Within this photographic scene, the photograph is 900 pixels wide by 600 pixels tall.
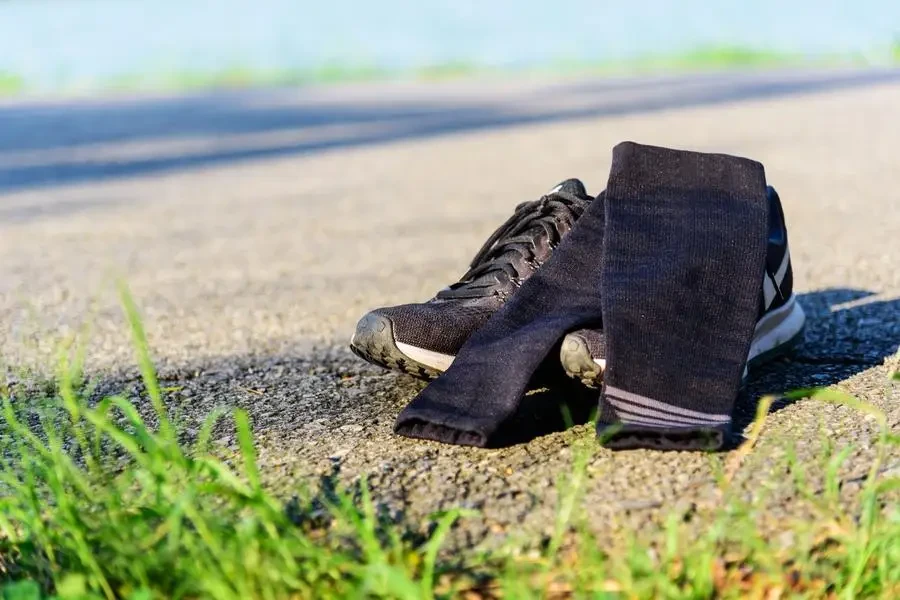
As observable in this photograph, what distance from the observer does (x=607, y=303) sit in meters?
1.66

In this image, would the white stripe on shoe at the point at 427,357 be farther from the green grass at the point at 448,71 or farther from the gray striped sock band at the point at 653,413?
the green grass at the point at 448,71

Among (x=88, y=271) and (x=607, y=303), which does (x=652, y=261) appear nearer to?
(x=607, y=303)

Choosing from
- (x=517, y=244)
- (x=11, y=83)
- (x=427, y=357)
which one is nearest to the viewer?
(x=427, y=357)

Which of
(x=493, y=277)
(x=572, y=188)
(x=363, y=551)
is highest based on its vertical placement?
(x=572, y=188)

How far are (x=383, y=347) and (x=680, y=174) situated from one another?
0.60 meters

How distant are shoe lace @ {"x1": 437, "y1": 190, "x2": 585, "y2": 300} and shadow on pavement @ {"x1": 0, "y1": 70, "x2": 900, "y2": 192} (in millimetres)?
3975

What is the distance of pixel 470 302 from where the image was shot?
197cm

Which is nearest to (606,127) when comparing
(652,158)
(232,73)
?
(652,158)

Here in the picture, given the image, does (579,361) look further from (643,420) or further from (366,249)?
(366,249)

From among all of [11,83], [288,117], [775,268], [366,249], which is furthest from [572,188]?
[11,83]

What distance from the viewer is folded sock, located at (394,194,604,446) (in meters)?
1.58

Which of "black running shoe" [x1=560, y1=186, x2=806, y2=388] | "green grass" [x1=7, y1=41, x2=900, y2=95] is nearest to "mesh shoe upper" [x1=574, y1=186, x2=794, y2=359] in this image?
"black running shoe" [x1=560, y1=186, x2=806, y2=388]

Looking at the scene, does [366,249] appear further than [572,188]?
Yes

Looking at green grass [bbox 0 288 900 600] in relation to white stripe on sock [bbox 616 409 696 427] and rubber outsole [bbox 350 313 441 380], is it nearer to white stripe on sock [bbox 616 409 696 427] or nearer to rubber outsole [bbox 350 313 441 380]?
white stripe on sock [bbox 616 409 696 427]
